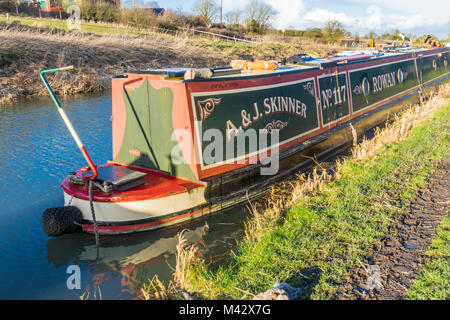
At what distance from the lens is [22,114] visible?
11.2 m

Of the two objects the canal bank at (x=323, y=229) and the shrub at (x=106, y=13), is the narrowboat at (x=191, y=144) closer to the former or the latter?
the canal bank at (x=323, y=229)

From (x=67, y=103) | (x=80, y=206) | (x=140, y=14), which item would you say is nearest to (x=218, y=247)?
(x=80, y=206)

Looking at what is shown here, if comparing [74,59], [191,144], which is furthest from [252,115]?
[74,59]

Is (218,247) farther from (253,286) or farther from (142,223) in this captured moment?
(253,286)

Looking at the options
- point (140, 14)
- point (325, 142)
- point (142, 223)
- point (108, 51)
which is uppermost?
point (140, 14)

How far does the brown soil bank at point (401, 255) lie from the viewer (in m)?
3.28

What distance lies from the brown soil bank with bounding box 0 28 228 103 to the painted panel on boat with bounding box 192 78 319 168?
33.4ft

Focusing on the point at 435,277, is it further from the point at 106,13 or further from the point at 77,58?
the point at 106,13

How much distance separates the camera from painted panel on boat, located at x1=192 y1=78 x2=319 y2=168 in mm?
5520

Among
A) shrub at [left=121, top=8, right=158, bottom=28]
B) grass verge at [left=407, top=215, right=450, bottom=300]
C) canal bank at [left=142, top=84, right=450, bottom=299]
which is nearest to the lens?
grass verge at [left=407, top=215, right=450, bottom=300]

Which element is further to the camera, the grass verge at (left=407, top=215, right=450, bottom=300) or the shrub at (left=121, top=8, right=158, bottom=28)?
the shrub at (left=121, top=8, right=158, bottom=28)

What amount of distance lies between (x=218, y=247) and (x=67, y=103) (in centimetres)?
1005

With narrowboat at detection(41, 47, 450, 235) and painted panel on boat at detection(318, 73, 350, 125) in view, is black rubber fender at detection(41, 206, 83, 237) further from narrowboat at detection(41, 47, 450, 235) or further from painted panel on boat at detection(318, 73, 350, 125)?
painted panel on boat at detection(318, 73, 350, 125)

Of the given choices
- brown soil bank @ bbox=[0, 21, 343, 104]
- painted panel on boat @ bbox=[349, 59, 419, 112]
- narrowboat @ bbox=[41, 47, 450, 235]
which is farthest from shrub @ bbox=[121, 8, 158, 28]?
narrowboat @ bbox=[41, 47, 450, 235]
